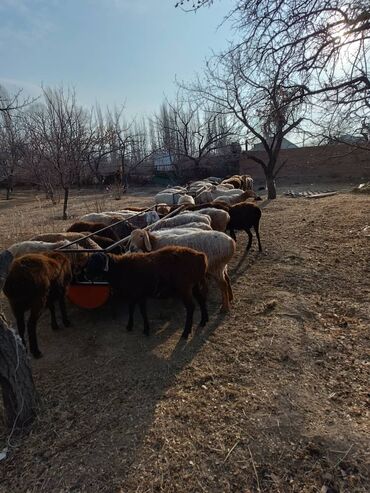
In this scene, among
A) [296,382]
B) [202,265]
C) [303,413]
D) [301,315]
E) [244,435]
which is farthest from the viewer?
[301,315]

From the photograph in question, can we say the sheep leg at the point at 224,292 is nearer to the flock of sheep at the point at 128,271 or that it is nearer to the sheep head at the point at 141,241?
the flock of sheep at the point at 128,271

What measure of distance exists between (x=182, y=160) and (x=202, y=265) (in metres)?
31.8

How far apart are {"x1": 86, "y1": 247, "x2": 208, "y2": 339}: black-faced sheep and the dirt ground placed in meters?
0.53

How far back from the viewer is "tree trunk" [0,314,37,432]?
275 centimetres

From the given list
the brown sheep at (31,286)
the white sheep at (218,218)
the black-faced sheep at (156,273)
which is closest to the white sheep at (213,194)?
the white sheep at (218,218)

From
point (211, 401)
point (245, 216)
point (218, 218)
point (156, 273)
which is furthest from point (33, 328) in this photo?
point (245, 216)

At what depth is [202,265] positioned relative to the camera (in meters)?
4.38

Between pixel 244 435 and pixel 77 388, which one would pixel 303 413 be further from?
pixel 77 388

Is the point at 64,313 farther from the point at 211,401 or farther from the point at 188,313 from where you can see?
the point at 211,401

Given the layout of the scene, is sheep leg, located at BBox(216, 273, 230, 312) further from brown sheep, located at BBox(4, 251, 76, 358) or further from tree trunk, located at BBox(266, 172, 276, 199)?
tree trunk, located at BBox(266, 172, 276, 199)

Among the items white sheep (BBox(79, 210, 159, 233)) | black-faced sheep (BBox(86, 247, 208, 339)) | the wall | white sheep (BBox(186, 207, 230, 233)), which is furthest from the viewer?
the wall

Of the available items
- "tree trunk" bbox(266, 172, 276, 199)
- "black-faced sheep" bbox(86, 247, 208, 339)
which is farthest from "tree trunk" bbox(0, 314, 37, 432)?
"tree trunk" bbox(266, 172, 276, 199)

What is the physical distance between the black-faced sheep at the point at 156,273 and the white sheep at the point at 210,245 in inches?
32.0

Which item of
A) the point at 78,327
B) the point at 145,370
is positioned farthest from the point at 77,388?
the point at 78,327
